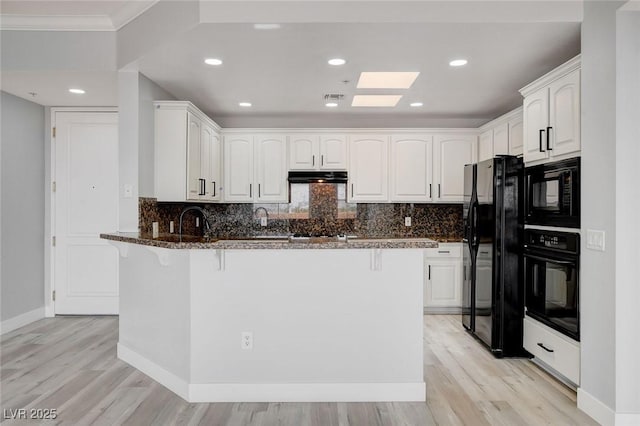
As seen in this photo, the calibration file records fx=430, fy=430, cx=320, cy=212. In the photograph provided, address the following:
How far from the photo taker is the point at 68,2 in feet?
10.5

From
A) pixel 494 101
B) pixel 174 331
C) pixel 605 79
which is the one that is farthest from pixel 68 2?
pixel 494 101

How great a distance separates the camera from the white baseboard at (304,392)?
277 centimetres

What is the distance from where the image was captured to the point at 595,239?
8.36 ft

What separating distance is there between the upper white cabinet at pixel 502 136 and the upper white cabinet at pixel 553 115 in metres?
0.81

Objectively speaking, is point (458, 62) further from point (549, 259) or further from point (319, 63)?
point (549, 259)

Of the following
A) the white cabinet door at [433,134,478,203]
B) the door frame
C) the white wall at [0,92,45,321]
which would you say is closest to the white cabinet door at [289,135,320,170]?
the white cabinet door at [433,134,478,203]

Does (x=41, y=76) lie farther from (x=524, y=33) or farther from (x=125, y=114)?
(x=524, y=33)

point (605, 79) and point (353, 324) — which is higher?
point (605, 79)

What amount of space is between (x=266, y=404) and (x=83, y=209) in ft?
11.1

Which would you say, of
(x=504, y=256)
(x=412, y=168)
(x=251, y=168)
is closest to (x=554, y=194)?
(x=504, y=256)

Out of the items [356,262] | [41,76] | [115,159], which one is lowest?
[356,262]

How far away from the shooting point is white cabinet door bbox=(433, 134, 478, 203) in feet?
17.5

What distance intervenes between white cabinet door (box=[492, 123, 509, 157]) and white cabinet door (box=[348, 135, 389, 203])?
4.13ft

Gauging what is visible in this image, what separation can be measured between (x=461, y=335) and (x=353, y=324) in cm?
199
